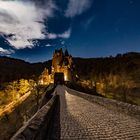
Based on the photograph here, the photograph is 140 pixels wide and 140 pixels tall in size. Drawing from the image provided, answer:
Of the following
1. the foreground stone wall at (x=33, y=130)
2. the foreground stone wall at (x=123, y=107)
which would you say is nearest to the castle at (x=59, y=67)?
the foreground stone wall at (x=123, y=107)

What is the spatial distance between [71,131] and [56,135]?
2.70 ft

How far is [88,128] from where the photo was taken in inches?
331

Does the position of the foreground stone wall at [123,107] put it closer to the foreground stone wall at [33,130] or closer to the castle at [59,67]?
the foreground stone wall at [33,130]

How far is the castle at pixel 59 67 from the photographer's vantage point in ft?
313

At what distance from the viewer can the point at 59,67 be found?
102 metres

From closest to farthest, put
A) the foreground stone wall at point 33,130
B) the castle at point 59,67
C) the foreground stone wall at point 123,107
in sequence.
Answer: the foreground stone wall at point 33,130 → the foreground stone wall at point 123,107 → the castle at point 59,67

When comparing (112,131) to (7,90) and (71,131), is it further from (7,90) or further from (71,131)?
(7,90)

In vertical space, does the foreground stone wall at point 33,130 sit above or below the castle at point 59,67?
below

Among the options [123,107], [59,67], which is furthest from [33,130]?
[59,67]

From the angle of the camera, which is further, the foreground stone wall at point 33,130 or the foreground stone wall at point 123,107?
the foreground stone wall at point 123,107

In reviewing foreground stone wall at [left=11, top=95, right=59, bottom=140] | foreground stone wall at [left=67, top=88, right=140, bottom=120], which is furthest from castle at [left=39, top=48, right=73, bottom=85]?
foreground stone wall at [left=11, top=95, right=59, bottom=140]

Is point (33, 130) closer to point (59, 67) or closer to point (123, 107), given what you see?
point (123, 107)

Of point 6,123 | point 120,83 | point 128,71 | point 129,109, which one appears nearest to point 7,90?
point 6,123

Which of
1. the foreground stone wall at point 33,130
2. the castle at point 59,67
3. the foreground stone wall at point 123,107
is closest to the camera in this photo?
the foreground stone wall at point 33,130
